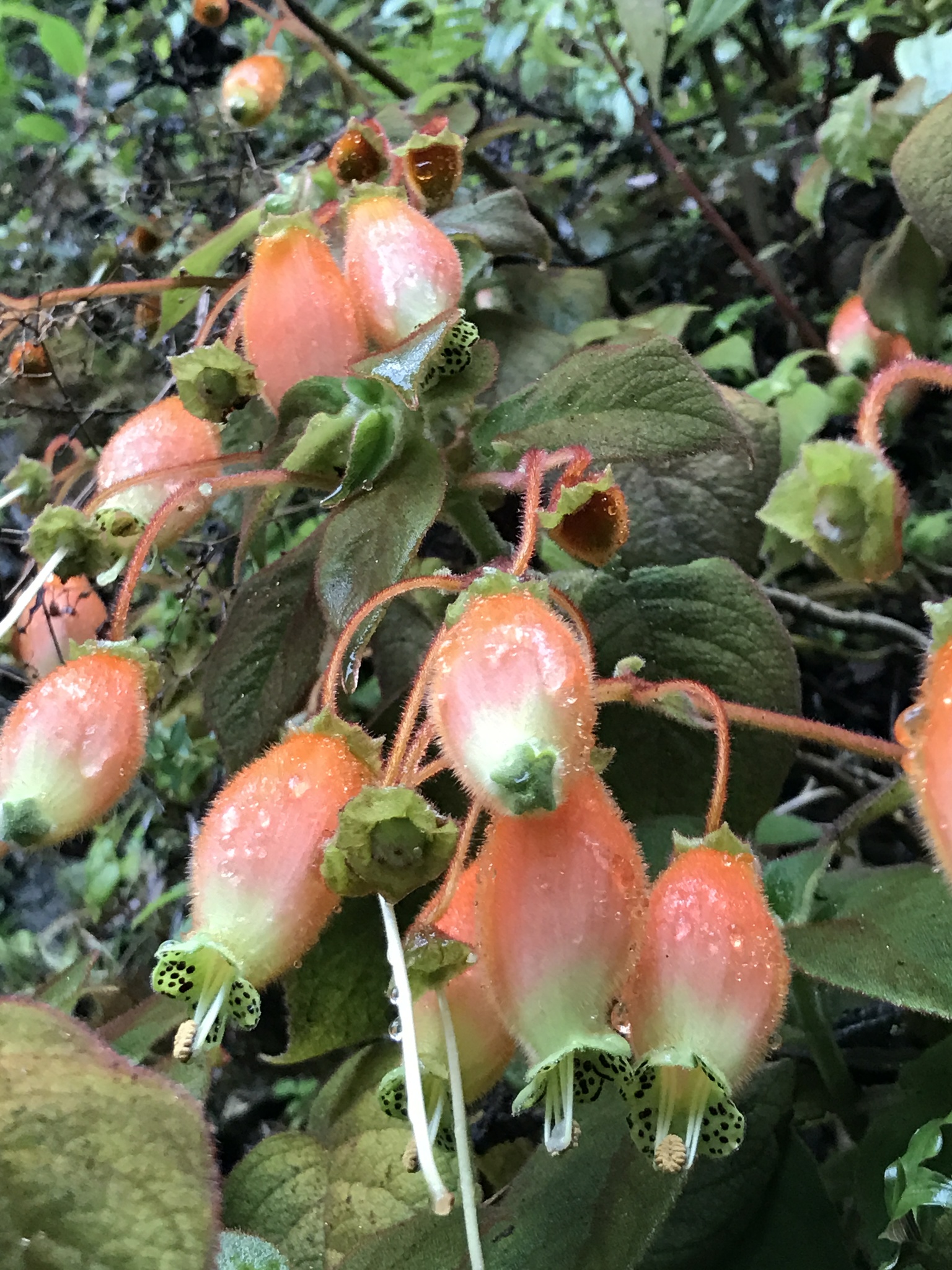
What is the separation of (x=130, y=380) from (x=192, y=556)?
0.81 feet

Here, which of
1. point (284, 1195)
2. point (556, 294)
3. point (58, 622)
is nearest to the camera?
point (284, 1195)

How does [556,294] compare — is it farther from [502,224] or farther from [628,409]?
[628,409]

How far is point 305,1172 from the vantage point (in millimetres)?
479

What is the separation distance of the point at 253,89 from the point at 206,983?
2.22ft

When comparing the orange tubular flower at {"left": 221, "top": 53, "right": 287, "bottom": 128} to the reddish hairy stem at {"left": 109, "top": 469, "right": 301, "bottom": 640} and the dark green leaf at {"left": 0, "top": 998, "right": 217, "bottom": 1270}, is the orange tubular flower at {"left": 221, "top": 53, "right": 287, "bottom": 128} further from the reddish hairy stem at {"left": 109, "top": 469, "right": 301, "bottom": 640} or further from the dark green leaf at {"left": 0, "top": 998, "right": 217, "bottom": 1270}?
the dark green leaf at {"left": 0, "top": 998, "right": 217, "bottom": 1270}

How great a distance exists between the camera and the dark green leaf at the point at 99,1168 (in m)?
0.26

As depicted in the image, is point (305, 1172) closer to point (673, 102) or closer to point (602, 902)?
point (602, 902)

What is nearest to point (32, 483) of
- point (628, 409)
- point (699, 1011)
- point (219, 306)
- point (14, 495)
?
point (14, 495)

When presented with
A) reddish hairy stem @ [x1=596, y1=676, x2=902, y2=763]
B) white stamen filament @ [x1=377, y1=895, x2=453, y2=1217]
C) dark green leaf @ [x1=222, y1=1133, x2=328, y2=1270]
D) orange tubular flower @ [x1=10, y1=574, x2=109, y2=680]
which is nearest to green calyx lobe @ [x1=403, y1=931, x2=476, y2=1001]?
white stamen filament @ [x1=377, y1=895, x2=453, y2=1217]

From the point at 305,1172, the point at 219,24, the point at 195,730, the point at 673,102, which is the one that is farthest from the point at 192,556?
the point at 673,102

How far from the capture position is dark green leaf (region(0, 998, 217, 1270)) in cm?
26

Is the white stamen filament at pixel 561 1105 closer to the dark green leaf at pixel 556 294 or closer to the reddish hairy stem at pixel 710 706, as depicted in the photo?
the reddish hairy stem at pixel 710 706

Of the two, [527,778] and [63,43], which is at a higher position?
[63,43]

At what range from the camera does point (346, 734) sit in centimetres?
35
